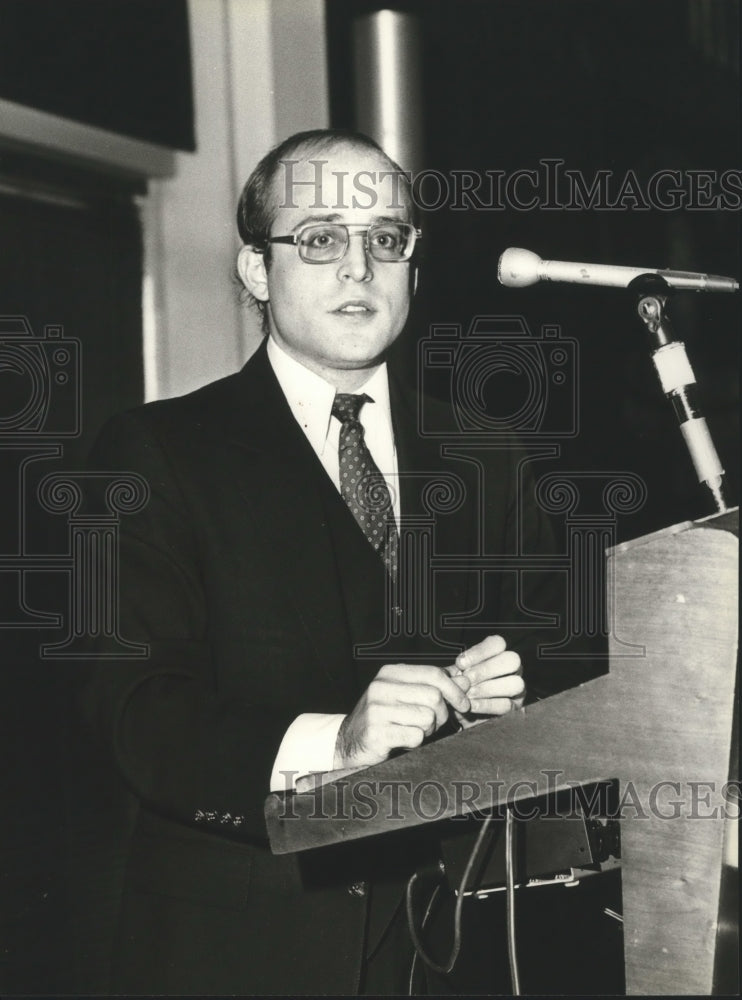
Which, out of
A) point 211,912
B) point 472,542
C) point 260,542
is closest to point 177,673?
point 260,542

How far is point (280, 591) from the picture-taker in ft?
4.97

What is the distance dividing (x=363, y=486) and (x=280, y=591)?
23 centimetres

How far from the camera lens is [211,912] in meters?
1.46

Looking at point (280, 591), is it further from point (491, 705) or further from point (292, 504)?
point (491, 705)

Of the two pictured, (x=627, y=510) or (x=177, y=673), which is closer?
(x=177, y=673)

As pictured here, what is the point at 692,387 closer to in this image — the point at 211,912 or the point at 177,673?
the point at 177,673

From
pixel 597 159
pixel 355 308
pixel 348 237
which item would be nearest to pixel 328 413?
pixel 355 308

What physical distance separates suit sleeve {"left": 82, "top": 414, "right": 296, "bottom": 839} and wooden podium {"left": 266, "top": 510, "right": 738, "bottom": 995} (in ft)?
0.90

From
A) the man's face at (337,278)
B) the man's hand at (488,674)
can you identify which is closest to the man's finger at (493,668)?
the man's hand at (488,674)

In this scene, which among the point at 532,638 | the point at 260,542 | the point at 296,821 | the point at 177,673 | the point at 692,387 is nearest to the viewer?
the point at 296,821

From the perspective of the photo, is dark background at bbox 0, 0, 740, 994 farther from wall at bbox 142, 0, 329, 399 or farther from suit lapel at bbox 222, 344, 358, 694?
suit lapel at bbox 222, 344, 358, 694

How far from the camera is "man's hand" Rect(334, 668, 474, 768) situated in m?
1.07

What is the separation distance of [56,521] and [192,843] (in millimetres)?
518

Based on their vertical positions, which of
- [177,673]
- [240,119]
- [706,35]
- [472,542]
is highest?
[706,35]
